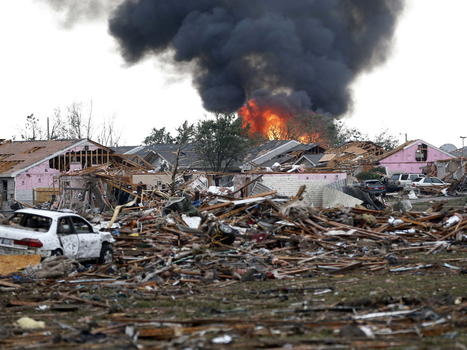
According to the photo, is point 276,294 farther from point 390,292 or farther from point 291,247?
point 291,247

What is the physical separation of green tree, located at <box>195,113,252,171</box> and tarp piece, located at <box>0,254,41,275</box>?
1769 inches

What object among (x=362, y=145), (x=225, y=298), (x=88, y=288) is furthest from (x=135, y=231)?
(x=362, y=145)

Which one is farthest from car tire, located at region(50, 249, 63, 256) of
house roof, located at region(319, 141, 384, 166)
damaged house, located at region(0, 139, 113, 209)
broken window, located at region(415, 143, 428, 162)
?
broken window, located at region(415, 143, 428, 162)

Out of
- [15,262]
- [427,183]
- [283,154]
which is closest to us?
[15,262]

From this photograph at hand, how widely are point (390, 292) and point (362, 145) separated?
2205 inches

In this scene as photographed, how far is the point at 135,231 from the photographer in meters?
20.0

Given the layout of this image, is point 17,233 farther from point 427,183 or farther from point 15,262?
point 427,183

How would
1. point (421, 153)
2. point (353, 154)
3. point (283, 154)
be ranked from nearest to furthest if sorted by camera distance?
1. point (353, 154)
2. point (421, 153)
3. point (283, 154)

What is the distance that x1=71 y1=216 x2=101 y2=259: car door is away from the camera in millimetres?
14852

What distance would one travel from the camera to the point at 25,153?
50375mm

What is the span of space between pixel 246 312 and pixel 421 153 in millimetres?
57049

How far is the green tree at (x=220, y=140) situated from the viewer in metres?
58.2

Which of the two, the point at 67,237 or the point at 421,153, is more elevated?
the point at 421,153

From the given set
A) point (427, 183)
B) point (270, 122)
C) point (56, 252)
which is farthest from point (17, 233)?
point (270, 122)
